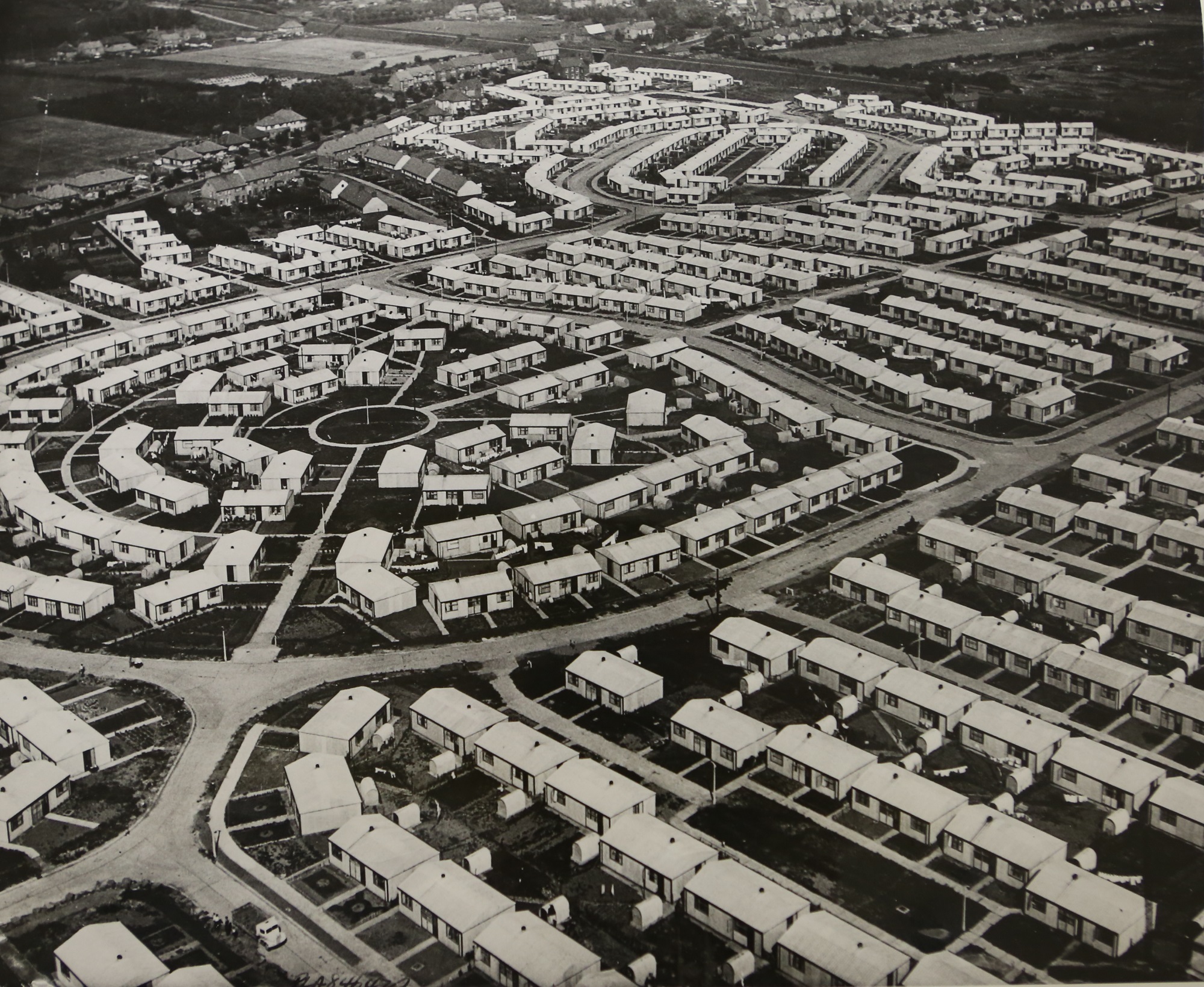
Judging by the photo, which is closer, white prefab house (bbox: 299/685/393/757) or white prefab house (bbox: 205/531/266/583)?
white prefab house (bbox: 299/685/393/757)

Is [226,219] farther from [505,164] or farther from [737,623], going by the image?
[737,623]

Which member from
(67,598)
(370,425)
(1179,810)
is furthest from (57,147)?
(1179,810)

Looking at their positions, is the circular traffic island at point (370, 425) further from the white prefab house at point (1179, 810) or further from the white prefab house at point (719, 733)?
the white prefab house at point (1179, 810)

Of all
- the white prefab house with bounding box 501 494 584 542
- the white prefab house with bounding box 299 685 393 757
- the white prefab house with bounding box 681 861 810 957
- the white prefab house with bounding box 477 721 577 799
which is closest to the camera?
the white prefab house with bounding box 681 861 810 957

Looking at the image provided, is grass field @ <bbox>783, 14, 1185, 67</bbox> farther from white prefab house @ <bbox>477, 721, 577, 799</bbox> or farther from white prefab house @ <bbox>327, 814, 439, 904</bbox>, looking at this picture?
white prefab house @ <bbox>327, 814, 439, 904</bbox>

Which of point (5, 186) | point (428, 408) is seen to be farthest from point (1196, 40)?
point (5, 186)

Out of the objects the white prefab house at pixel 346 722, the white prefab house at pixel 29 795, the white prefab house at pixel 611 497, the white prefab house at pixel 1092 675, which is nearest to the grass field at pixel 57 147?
the white prefab house at pixel 611 497

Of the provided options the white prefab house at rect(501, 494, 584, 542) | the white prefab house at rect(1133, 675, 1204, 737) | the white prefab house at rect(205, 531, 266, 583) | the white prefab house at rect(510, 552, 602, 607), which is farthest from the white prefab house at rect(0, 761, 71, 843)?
the white prefab house at rect(1133, 675, 1204, 737)
